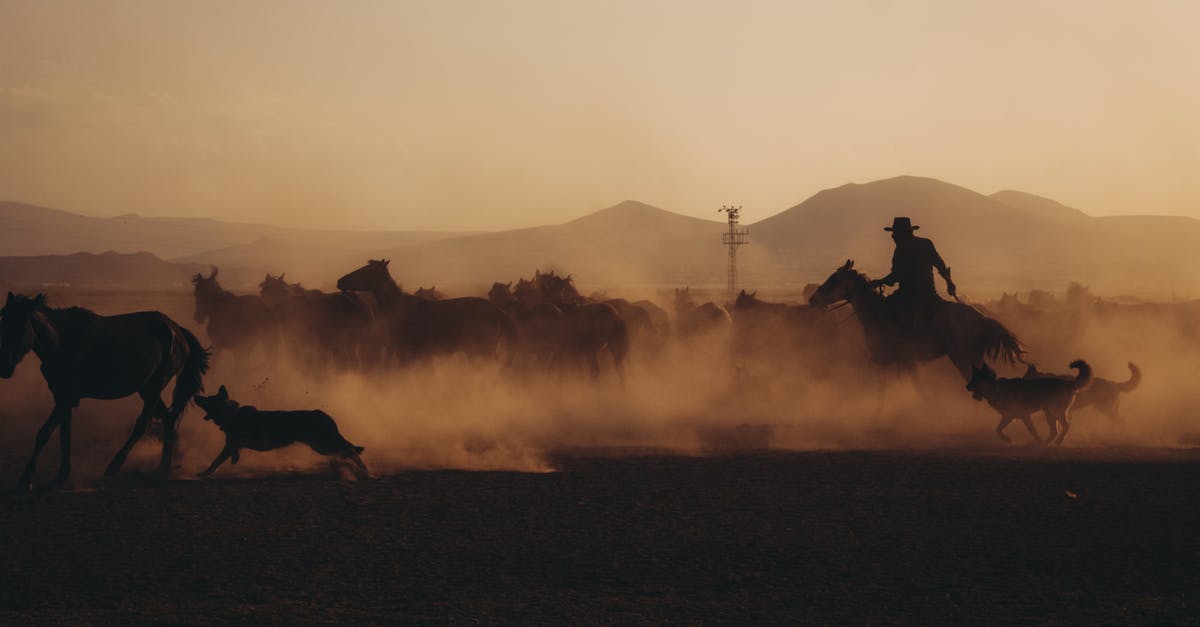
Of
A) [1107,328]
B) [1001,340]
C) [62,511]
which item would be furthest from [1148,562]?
[1107,328]

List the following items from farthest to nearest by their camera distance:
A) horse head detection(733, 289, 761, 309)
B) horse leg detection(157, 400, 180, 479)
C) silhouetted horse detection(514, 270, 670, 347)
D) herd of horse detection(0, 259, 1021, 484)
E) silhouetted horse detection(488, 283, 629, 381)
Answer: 1. silhouetted horse detection(514, 270, 670, 347)
2. horse head detection(733, 289, 761, 309)
3. silhouetted horse detection(488, 283, 629, 381)
4. horse leg detection(157, 400, 180, 479)
5. herd of horse detection(0, 259, 1021, 484)

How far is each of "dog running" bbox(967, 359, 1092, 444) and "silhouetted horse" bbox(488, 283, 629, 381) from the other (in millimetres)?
9150

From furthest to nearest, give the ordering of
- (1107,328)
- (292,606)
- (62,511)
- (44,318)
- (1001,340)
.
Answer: (1107,328), (1001,340), (44,318), (62,511), (292,606)

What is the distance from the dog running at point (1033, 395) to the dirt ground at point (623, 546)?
2.04 metres

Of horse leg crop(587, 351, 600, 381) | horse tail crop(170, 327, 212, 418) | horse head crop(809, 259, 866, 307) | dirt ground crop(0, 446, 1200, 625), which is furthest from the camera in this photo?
horse leg crop(587, 351, 600, 381)

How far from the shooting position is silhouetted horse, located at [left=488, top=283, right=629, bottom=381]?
76.4 ft

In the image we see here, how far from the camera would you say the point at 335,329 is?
22938 mm

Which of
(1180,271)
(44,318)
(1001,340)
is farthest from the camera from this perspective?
(1180,271)

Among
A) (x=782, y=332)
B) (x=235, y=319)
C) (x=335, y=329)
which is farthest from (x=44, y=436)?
(x=782, y=332)

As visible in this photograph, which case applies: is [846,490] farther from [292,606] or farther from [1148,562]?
[292,606]

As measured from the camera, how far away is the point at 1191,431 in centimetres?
1748

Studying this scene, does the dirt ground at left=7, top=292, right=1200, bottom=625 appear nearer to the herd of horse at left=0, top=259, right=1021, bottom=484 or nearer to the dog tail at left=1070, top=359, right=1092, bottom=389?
the dog tail at left=1070, top=359, right=1092, bottom=389

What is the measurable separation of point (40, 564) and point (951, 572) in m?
7.22

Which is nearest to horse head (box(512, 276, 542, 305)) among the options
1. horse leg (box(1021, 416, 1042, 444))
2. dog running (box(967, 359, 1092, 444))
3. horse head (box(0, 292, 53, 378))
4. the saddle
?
the saddle
